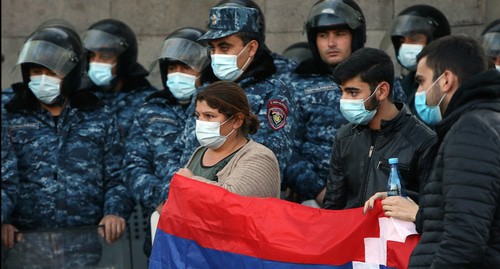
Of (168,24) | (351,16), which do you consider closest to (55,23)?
(168,24)

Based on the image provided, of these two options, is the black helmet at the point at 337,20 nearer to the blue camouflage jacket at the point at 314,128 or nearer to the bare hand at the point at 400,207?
the blue camouflage jacket at the point at 314,128

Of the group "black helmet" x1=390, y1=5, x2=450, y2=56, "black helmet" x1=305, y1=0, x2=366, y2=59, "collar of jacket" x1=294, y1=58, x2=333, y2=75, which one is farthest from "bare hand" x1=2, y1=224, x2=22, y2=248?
"black helmet" x1=390, y1=5, x2=450, y2=56

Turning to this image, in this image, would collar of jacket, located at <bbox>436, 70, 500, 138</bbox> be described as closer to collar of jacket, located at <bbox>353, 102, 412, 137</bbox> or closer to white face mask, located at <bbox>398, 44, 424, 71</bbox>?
collar of jacket, located at <bbox>353, 102, 412, 137</bbox>

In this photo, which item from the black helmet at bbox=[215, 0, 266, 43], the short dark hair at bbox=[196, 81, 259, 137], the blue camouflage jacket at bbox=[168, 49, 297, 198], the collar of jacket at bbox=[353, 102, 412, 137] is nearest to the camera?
the collar of jacket at bbox=[353, 102, 412, 137]

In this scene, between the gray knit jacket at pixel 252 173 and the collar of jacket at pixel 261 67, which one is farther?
the collar of jacket at pixel 261 67

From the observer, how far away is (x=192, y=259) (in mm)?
5984

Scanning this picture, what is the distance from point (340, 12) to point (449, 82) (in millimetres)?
2834

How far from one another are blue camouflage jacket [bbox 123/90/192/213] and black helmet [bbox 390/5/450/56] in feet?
5.07

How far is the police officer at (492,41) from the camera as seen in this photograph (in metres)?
7.52

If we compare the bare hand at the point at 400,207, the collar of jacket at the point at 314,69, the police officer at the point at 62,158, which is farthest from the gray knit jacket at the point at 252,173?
the police officer at the point at 62,158

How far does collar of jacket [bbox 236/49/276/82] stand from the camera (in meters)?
6.93

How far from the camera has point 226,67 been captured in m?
6.92

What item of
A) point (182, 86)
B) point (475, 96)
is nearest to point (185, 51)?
point (182, 86)

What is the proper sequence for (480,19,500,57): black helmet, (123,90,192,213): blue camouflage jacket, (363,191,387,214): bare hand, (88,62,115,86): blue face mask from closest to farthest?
(363,191,387,214): bare hand < (123,90,192,213): blue camouflage jacket < (480,19,500,57): black helmet < (88,62,115,86): blue face mask
